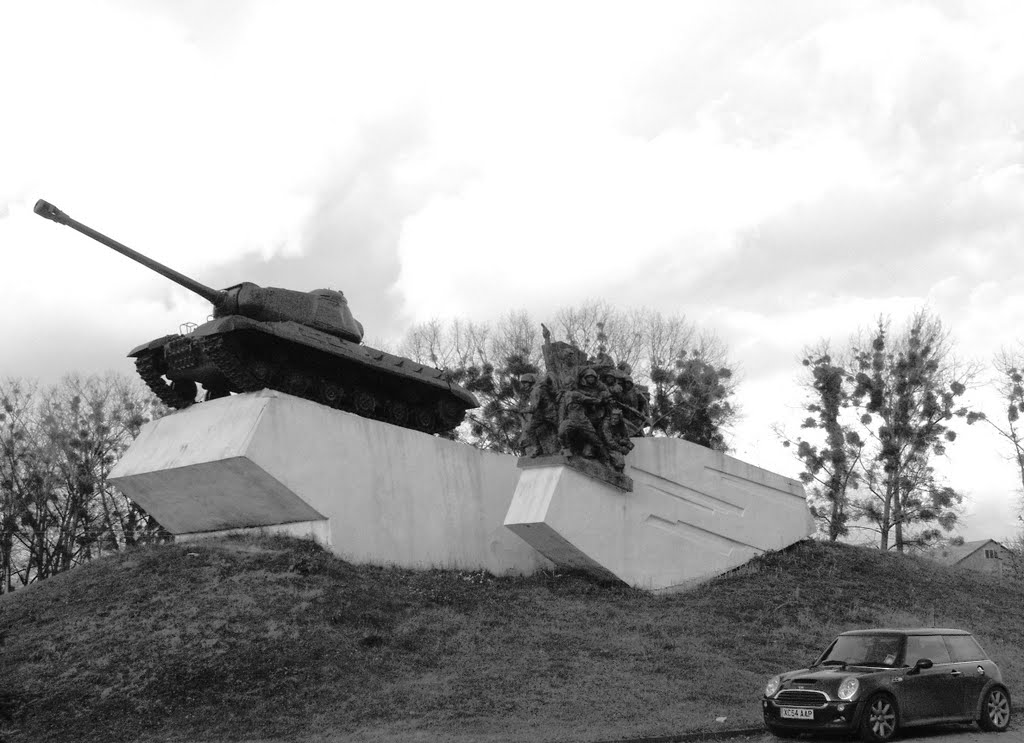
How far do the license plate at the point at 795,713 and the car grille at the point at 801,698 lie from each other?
42 mm

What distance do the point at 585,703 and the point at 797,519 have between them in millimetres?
9097

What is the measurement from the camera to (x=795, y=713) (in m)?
9.67

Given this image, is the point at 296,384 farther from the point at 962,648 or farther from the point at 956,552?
the point at 956,552

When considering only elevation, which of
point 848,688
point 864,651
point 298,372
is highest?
point 298,372

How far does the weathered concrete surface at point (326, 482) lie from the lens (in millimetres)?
15875

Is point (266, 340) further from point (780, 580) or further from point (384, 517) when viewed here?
point (780, 580)

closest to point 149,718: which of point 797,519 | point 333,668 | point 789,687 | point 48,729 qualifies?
point 48,729

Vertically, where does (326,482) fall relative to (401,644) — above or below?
above

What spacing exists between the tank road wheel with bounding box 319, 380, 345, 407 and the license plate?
32.7 ft

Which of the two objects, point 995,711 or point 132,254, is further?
point 132,254

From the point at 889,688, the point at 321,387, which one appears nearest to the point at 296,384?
the point at 321,387

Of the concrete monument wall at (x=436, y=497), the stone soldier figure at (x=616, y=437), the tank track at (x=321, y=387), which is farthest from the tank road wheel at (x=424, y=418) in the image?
the stone soldier figure at (x=616, y=437)

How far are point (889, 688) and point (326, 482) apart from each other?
29.1 ft

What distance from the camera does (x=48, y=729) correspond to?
10406 millimetres
